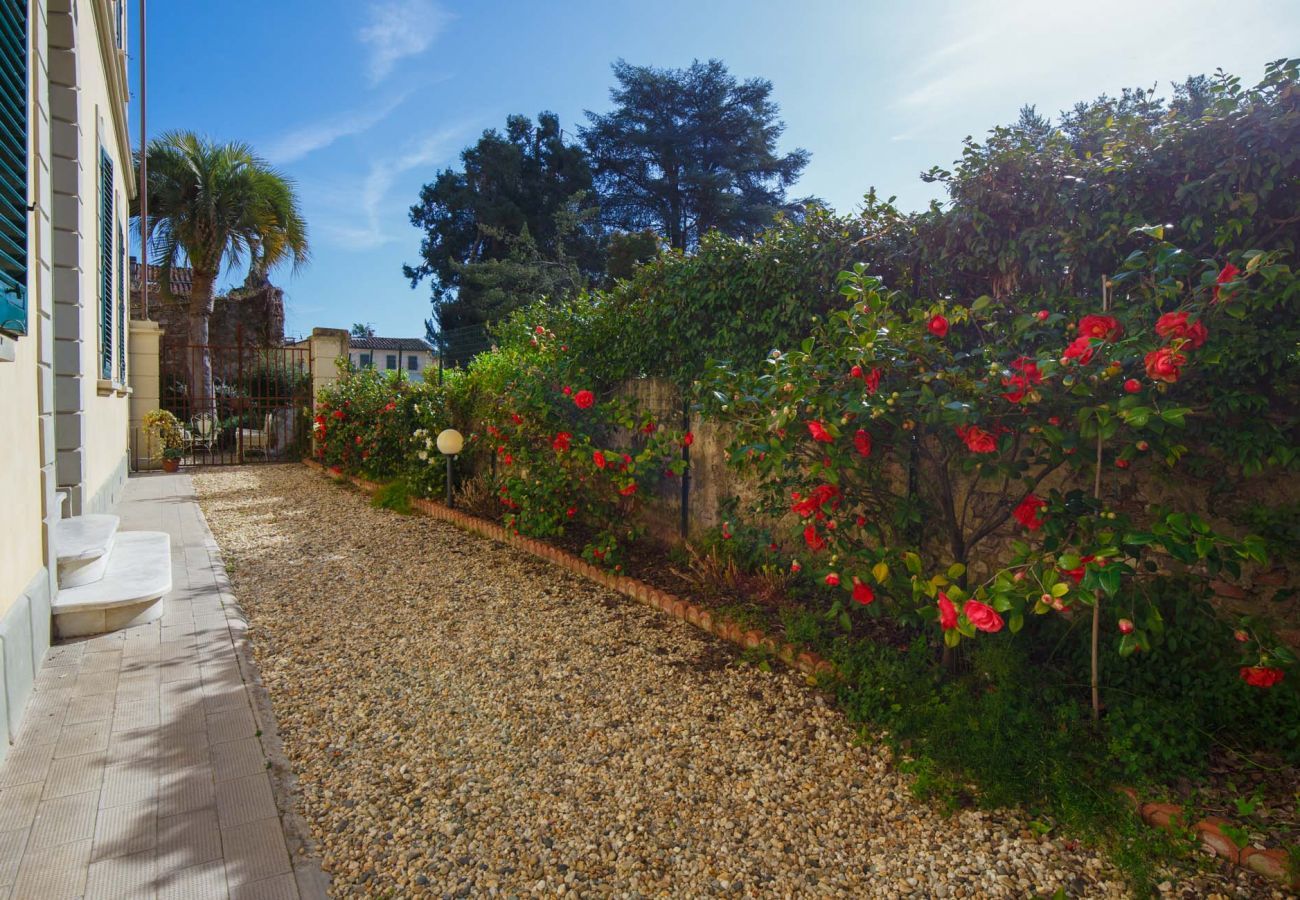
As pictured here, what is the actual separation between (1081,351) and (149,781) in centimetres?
325

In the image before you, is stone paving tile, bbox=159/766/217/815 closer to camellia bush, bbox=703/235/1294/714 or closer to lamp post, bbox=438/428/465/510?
camellia bush, bbox=703/235/1294/714

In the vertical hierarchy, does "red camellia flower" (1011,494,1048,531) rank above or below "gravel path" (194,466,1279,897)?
above

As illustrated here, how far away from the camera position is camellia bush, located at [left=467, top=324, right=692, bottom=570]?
480 centimetres

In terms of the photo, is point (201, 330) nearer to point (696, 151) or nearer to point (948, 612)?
point (948, 612)

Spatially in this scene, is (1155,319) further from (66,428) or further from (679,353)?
(66,428)

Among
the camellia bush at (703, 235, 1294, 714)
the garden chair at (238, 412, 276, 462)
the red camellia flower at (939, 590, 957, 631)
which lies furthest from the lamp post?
the garden chair at (238, 412, 276, 462)

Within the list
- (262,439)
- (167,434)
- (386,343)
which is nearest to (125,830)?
(167,434)

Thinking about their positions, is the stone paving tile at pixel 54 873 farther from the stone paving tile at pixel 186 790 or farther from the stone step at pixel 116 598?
the stone step at pixel 116 598

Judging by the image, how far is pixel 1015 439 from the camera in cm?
250

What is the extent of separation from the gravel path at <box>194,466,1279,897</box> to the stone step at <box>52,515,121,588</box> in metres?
→ 0.79

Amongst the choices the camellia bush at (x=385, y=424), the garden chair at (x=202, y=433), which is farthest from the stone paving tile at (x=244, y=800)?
the garden chair at (x=202, y=433)

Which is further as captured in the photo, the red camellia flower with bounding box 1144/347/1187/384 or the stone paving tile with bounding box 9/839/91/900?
the red camellia flower with bounding box 1144/347/1187/384

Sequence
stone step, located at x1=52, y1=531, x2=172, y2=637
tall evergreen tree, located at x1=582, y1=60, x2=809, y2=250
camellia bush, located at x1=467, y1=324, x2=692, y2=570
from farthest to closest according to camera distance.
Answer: tall evergreen tree, located at x1=582, y1=60, x2=809, y2=250, camellia bush, located at x1=467, y1=324, x2=692, y2=570, stone step, located at x1=52, y1=531, x2=172, y2=637

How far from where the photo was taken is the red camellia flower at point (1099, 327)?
7.09ft
